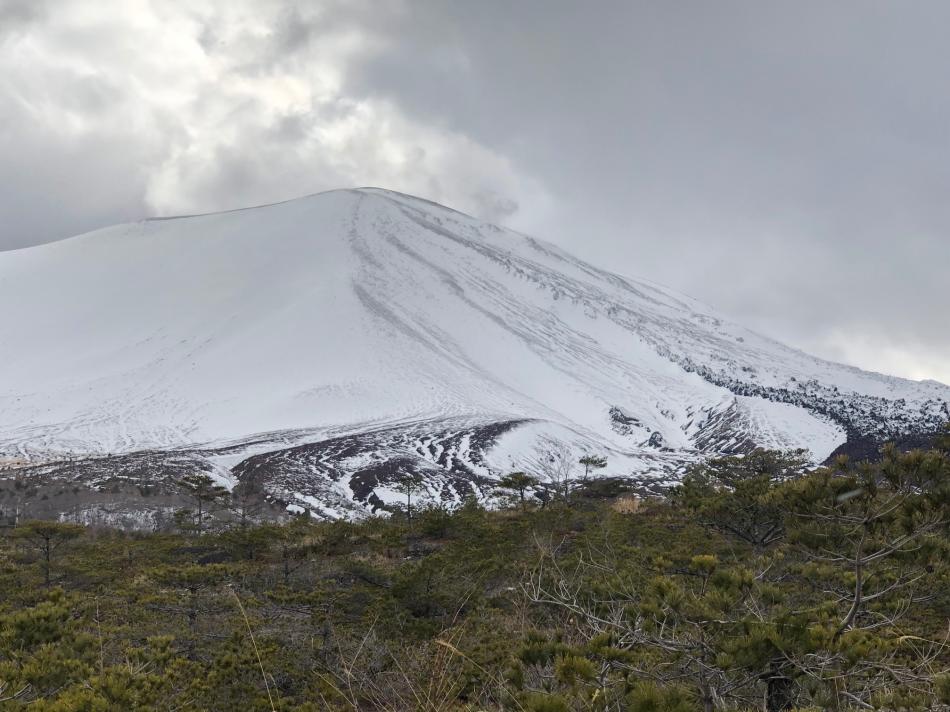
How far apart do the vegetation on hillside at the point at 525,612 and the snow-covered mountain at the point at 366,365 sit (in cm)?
1587

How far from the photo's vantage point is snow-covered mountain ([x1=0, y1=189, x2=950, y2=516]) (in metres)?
39.6

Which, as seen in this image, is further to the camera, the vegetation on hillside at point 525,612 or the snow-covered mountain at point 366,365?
the snow-covered mountain at point 366,365

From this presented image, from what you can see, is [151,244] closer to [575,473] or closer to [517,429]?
[517,429]

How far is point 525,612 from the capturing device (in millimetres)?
5512

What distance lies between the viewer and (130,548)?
1326 cm

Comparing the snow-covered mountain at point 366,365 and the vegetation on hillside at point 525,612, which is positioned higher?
the snow-covered mountain at point 366,365

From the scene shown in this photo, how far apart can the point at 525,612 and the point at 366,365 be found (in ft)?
192

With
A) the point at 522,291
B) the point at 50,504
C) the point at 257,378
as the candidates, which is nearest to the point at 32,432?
the point at 257,378

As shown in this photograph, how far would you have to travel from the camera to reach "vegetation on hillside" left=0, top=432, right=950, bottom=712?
2.70 meters

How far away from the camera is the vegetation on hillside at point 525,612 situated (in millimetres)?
2695

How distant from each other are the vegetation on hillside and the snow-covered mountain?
1587cm

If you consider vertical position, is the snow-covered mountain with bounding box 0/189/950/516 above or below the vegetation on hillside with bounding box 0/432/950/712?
above

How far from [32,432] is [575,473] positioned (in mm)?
38554

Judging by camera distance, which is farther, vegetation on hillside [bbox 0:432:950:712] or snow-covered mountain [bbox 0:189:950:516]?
snow-covered mountain [bbox 0:189:950:516]
